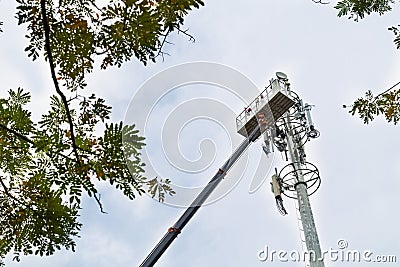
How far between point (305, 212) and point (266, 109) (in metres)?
2.49

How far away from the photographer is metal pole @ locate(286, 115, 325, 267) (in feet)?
23.8

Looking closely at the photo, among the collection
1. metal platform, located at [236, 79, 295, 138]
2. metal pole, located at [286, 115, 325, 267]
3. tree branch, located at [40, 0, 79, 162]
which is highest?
metal platform, located at [236, 79, 295, 138]

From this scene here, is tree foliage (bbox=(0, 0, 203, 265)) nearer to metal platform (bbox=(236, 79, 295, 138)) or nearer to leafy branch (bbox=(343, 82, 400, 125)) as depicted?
leafy branch (bbox=(343, 82, 400, 125))

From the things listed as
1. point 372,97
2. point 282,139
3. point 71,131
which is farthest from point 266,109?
point 71,131

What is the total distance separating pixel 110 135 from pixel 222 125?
3124 millimetres

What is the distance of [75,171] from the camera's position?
190 cm

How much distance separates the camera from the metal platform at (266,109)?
31.1 ft

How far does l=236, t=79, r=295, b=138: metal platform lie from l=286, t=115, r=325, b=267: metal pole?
1.98ft

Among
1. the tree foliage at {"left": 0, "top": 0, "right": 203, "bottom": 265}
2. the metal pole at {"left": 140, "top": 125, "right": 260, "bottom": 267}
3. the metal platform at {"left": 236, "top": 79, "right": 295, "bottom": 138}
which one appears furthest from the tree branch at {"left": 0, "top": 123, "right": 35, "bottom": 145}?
the metal platform at {"left": 236, "top": 79, "right": 295, "bottom": 138}

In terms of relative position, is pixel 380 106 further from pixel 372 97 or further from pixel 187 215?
pixel 187 215

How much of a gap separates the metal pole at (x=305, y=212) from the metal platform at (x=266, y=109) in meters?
0.60

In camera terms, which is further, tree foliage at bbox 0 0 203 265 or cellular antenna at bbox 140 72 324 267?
cellular antenna at bbox 140 72 324 267

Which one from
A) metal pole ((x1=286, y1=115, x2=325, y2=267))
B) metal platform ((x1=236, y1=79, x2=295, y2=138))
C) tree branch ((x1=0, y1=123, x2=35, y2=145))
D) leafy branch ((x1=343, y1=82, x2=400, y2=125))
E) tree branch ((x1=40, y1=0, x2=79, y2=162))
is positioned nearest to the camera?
tree branch ((x1=40, y1=0, x2=79, y2=162))

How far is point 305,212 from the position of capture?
8016 millimetres
